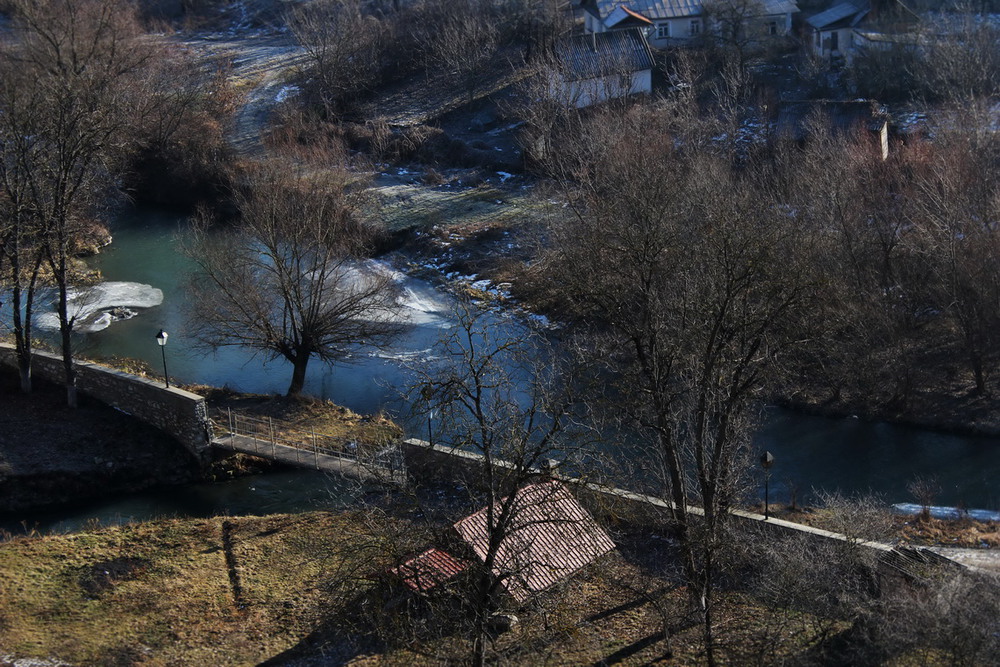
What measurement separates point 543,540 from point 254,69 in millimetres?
38190

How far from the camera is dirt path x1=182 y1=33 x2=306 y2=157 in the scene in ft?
135

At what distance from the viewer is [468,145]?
3969 centimetres

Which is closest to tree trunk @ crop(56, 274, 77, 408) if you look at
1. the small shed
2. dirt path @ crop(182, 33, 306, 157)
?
dirt path @ crop(182, 33, 306, 157)

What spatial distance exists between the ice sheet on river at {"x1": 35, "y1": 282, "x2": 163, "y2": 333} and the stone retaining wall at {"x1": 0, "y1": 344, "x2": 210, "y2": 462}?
16.6 ft

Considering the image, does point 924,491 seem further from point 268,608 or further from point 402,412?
point 268,608

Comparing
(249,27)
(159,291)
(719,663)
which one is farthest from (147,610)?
(249,27)

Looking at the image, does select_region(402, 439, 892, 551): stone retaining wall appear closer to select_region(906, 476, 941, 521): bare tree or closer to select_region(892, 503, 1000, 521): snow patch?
select_region(906, 476, 941, 521): bare tree

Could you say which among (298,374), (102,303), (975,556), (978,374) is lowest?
(978,374)

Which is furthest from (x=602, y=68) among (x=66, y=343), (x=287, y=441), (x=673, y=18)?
(x=66, y=343)

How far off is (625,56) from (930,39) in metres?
10.9

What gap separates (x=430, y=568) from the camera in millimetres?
12461

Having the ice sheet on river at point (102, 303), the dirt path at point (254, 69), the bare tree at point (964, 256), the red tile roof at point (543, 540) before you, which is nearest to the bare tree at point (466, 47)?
the dirt path at point (254, 69)

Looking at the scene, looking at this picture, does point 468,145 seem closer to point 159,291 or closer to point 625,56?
point 625,56

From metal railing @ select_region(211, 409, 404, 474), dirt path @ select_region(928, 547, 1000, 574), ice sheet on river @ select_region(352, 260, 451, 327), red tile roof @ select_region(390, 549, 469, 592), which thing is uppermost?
red tile roof @ select_region(390, 549, 469, 592)
